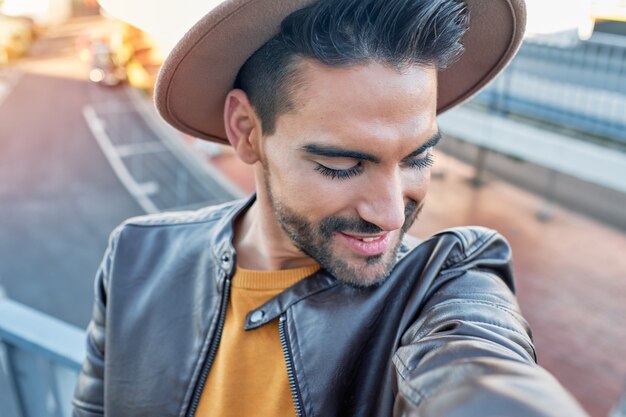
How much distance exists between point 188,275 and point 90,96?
20478mm

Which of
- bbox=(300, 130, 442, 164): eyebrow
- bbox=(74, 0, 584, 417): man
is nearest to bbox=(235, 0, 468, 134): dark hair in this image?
bbox=(74, 0, 584, 417): man

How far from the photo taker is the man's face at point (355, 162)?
44.2 inches

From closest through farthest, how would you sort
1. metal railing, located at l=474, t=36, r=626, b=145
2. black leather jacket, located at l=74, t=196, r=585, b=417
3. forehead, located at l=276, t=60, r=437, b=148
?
1. black leather jacket, located at l=74, t=196, r=585, b=417
2. forehead, located at l=276, t=60, r=437, b=148
3. metal railing, located at l=474, t=36, r=626, b=145

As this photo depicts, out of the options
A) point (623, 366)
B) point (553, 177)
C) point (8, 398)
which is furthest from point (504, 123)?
point (8, 398)

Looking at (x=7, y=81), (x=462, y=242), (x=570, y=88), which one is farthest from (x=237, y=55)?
(x=7, y=81)

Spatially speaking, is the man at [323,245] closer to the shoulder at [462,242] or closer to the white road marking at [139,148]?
the shoulder at [462,242]

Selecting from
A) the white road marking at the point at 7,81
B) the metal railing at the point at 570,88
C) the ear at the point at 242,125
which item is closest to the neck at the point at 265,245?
the ear at the point at 242,125

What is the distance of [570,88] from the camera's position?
9820mm

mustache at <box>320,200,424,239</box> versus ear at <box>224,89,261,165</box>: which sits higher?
ear at <box>224,89,261,165</box>

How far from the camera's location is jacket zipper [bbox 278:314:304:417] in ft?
4.07

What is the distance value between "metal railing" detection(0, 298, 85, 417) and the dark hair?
1070 mm

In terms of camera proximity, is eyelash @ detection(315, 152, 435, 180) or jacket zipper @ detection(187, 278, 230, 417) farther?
jacket zipper @ detection(187, 278, 230, 417)

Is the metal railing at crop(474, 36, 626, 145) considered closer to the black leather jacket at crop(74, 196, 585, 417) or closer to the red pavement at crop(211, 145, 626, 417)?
the red pavement at crop(211, 145, 626, 417)

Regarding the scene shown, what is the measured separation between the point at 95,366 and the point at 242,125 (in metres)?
0.76
